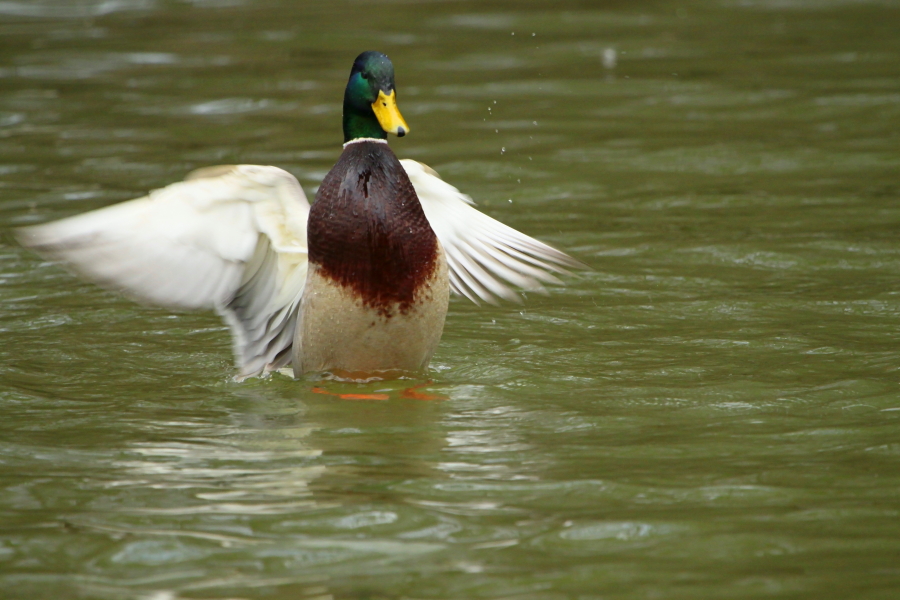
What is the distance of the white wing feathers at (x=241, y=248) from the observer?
462 cm

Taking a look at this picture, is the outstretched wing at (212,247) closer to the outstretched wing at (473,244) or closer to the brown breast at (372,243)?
the brown breast at (372,243)

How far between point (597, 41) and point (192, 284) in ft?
26.8

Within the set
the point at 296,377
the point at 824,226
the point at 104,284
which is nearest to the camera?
the point at 104,284

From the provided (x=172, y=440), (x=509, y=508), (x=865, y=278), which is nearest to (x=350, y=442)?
(x=172, y=440)

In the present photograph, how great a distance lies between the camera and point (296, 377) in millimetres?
5301

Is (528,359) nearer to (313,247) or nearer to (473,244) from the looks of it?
(473,244)

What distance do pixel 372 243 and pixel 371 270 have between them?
10cm

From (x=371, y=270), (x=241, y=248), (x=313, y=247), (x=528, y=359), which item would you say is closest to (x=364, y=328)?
(x=371, y=270)

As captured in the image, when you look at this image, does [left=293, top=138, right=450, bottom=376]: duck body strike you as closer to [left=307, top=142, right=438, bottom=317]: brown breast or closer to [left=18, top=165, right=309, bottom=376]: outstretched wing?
[left=307, top=142, right=438, bottom=317]: brown breast

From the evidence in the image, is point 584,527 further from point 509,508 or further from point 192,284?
point 192,284

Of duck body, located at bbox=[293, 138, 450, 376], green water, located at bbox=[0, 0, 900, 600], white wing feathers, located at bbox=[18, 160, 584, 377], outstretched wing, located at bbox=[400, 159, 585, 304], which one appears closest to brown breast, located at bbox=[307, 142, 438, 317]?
duck body, located at bbox=[293, 138, 450, 376]

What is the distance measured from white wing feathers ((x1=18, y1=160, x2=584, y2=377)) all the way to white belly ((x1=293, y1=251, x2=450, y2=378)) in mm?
273

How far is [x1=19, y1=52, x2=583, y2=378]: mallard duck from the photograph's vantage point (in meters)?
4.67

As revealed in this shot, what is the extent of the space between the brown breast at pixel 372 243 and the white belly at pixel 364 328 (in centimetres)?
4
